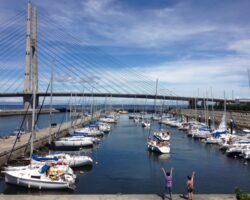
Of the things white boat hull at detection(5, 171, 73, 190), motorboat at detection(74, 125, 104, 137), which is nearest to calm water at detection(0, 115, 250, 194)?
white boat hull at detection(5, 171, 73, 190)

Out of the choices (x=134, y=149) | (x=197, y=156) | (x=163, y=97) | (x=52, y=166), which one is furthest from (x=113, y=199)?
(x=163, y=97)

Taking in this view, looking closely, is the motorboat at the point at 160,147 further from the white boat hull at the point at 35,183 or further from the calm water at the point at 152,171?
the white boat hull at the point at 35,183

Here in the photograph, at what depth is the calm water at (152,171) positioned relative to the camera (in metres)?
22.9

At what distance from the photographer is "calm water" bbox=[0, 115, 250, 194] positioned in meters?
22.9

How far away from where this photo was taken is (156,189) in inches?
893

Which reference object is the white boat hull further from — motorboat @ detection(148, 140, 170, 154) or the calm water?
motorboat @ detection(148, 140, 170, 154)

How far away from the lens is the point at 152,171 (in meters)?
28.6

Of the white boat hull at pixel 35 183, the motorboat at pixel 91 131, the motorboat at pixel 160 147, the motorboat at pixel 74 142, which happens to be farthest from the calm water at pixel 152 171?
the motorboat at pixel 91 131

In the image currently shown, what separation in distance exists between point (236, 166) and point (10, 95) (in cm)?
7640

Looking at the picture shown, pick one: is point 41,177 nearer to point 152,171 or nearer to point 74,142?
point 152,171

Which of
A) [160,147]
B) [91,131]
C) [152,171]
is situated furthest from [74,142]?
[152,171]

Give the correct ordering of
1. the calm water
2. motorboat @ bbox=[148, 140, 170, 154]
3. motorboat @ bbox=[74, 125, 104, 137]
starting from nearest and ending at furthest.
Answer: the calm water
motorboat @ bbox=[148, 140, 170, 154]
motorboat @ bbox=[74, 125, 104, 137]

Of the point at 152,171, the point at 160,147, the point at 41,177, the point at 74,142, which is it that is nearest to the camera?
the point at 41,177

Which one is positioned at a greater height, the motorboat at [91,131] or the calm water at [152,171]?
the motorboat at [91,131]
